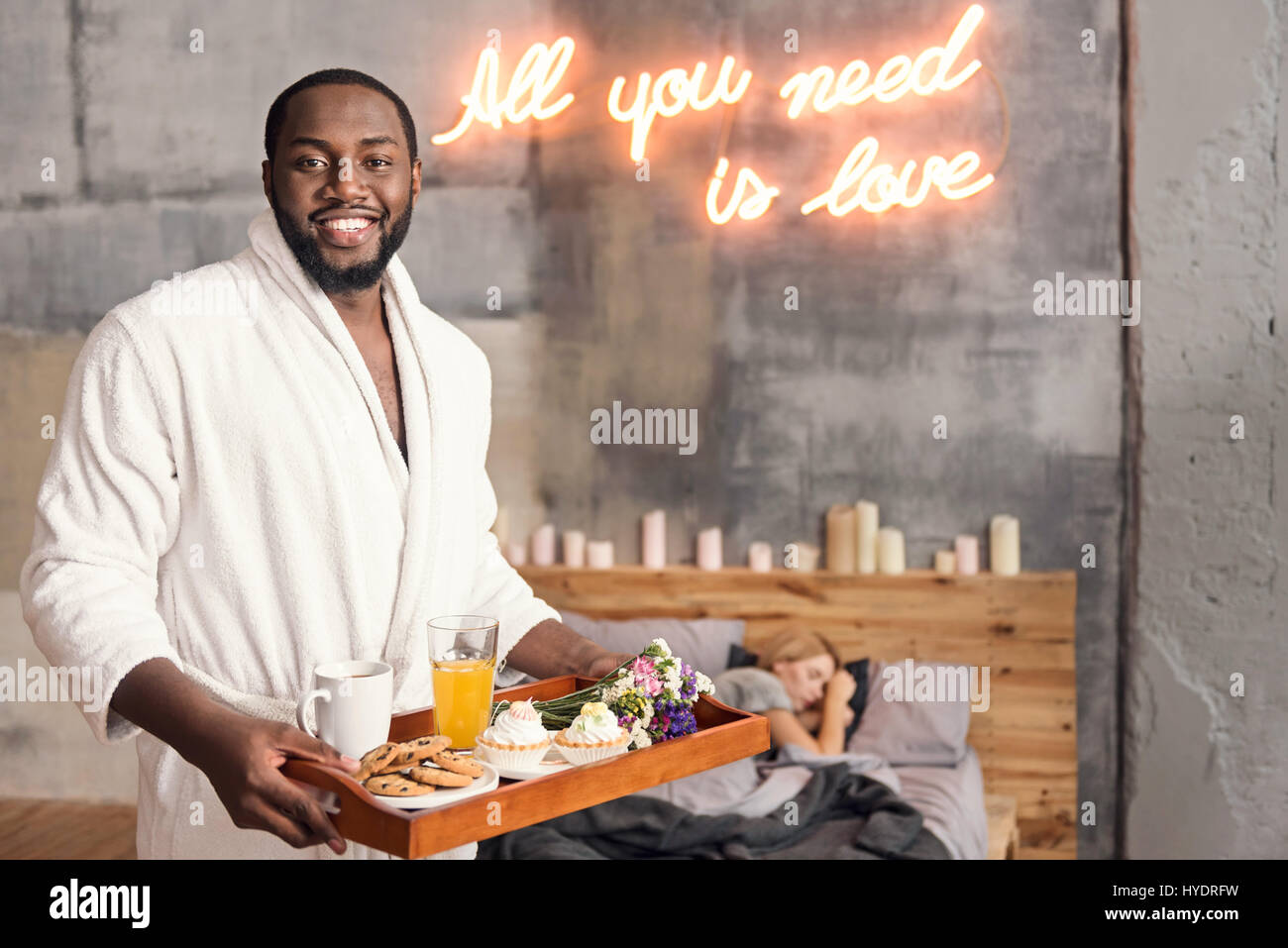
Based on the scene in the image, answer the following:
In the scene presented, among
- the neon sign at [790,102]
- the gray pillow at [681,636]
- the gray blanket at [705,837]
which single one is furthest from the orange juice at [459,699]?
the neon sign at [790,102]

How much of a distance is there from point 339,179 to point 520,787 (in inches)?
33.4

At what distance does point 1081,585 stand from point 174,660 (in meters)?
3.26

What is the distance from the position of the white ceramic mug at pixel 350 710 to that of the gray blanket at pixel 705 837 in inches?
66.8

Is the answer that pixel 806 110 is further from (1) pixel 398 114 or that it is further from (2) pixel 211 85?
(1) pixel 398 114

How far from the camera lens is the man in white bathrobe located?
144cm

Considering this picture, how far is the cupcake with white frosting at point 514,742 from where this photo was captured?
134cm

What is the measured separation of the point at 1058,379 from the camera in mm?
3912

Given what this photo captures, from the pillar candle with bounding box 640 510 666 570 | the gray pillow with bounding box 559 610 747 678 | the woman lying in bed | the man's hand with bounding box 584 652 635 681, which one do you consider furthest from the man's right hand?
the pillar candle with bounding box 640 510 666 570

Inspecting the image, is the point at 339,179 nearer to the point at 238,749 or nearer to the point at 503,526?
the point at 238,749

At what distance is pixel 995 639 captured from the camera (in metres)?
3.86

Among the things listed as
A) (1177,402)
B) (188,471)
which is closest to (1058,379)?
(1177,402)

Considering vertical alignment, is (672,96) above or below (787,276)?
above

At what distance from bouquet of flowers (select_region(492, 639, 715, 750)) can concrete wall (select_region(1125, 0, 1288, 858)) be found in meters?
2.75

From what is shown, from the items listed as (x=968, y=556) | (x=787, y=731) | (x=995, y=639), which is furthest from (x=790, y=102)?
(x=787, y=731)
